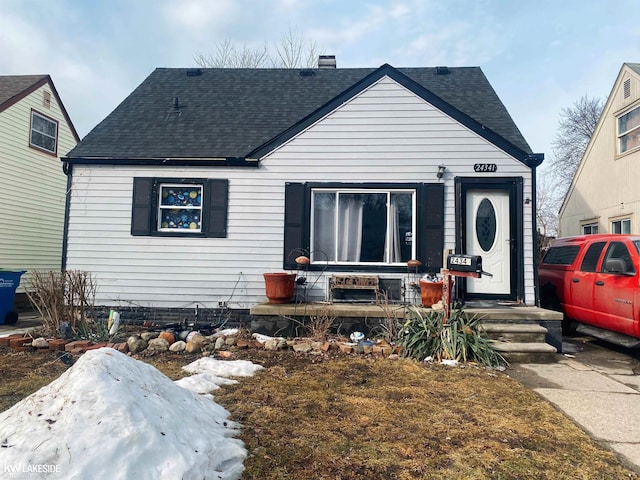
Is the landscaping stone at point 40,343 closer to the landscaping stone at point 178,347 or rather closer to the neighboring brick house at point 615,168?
the landscaping stone at point 178,347

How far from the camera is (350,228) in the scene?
23.7ft

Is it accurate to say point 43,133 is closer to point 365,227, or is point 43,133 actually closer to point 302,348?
point 365,227

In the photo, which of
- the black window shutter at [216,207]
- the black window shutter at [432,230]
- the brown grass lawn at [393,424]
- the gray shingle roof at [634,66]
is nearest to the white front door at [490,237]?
the black window shutter at [432,230]

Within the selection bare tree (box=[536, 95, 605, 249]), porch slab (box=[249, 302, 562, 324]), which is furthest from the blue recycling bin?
bare tree (box=[536, 95, 605, 249])

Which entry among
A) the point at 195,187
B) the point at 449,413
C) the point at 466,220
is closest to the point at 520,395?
the point at 449,413

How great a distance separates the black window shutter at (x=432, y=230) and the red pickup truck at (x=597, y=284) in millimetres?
2336

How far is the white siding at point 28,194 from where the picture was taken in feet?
34.7

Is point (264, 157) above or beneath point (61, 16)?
beneath

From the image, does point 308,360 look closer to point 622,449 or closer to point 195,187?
point 622,449

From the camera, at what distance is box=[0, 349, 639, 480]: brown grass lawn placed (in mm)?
2488

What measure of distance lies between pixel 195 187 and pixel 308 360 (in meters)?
4.25

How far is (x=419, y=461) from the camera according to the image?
8.43 ft

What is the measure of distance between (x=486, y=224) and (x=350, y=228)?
2.48 m

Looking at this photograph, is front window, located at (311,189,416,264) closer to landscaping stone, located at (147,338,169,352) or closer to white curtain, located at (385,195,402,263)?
white curtain, located at (385,195,402,263)
